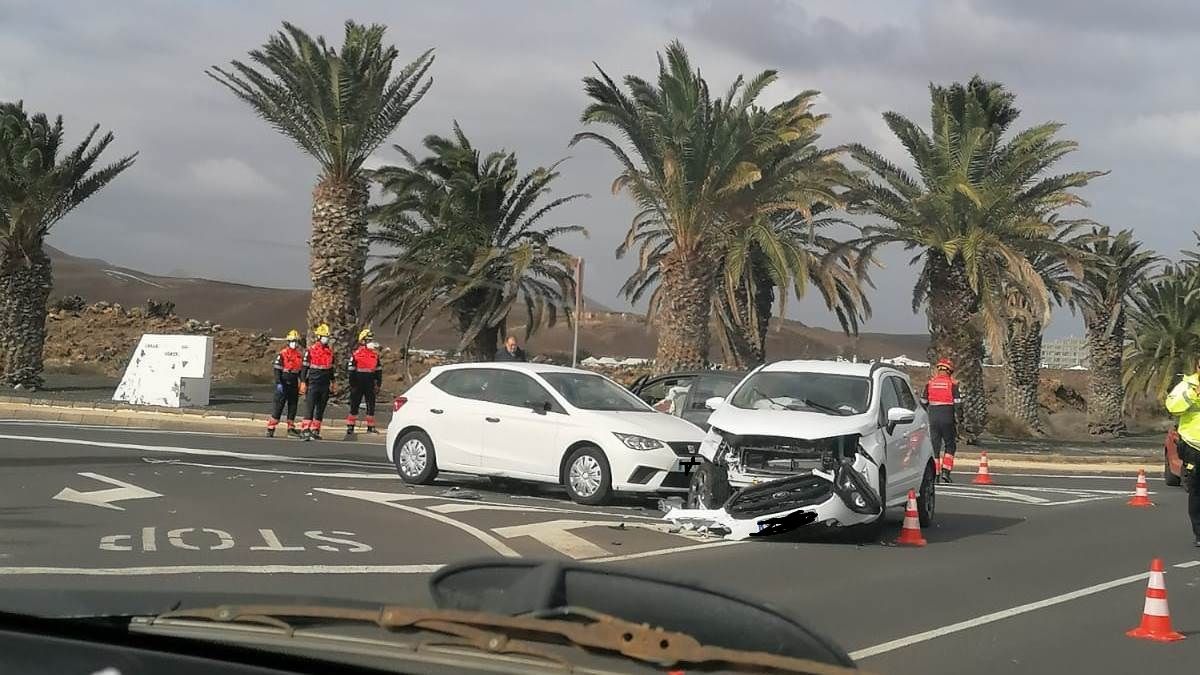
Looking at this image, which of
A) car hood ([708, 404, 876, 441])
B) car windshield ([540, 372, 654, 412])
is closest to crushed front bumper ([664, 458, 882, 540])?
car hood ([708, 404, 876, 441])

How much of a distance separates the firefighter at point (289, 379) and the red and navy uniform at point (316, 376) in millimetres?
176

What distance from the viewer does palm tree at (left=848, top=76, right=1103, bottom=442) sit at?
28.3 m

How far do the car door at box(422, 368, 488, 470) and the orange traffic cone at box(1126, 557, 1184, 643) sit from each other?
27.7 ft

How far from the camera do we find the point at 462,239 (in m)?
32.3

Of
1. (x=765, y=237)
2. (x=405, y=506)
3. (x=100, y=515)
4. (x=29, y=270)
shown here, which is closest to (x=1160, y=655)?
(x=405, y=506)

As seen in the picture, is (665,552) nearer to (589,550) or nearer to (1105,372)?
(589,550)

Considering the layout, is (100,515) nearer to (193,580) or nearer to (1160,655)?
(193,580)

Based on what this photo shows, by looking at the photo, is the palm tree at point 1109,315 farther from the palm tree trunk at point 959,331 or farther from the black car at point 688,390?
the black car at point 688,390

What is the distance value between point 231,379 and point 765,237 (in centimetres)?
2164

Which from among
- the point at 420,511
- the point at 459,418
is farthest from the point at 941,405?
the point at 420,511

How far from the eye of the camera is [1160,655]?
310 inches

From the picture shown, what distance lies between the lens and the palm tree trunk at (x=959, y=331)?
29.1 m

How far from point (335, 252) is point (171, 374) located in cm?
443

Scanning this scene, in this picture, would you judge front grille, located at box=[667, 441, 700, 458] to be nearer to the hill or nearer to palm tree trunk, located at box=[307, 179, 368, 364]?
palm tree trunk, located at box=[307, 179, 368, 364]
